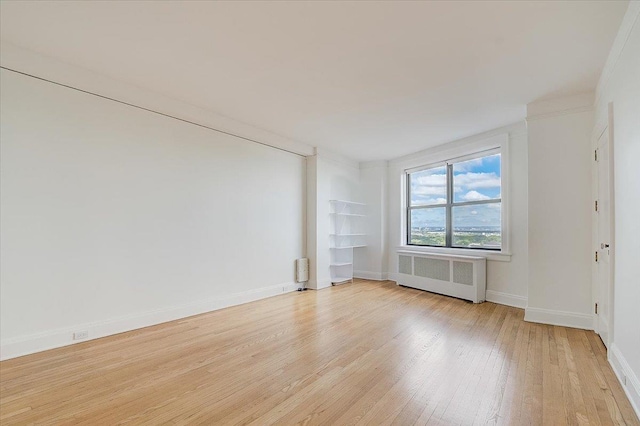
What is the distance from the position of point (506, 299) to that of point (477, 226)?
126 centimetres

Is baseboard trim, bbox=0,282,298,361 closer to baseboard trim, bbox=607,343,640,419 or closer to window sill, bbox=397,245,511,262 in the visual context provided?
window sill, bbox=397,245,511,262

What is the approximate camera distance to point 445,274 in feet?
16.7

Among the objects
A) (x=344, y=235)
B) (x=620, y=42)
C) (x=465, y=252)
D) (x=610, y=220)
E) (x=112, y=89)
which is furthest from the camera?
(x=344, y=235)

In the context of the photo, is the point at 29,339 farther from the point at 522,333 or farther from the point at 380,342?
the point at 522,333

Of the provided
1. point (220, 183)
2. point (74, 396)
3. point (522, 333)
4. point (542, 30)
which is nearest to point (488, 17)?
point (542, 30)

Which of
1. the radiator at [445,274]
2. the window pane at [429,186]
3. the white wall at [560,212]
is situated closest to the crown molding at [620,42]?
the white wall at [560,212]

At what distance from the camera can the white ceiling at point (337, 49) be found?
2131mm

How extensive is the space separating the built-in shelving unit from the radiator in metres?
1.06

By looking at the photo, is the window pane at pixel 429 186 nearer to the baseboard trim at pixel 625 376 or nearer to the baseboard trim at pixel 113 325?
the baseboard trim at pixel 625 376

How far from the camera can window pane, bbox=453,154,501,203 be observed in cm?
490

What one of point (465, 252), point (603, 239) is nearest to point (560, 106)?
point (603, 239)

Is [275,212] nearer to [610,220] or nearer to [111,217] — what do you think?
[111,217]

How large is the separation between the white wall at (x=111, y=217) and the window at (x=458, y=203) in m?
3.42

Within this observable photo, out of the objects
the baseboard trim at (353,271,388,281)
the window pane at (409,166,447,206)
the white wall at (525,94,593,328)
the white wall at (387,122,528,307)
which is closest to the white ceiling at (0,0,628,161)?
the white wall at (525,94,593,328)
